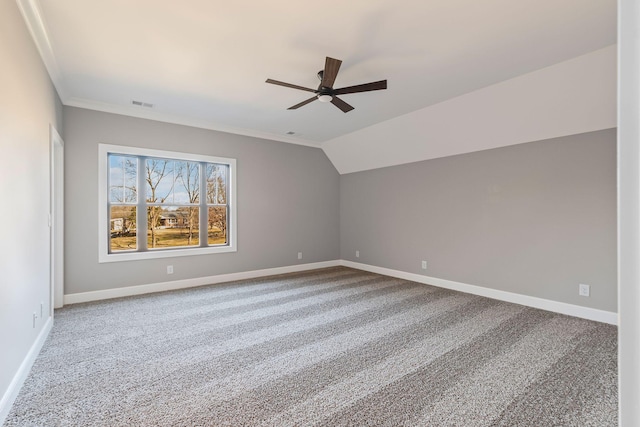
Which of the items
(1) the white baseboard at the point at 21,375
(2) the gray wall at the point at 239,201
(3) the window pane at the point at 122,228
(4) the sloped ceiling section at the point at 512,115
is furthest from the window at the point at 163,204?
(4) the sloped ceiling section at the point at 512,115

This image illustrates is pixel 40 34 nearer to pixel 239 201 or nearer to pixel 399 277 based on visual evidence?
pixel 239 201

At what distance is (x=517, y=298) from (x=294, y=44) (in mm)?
4058

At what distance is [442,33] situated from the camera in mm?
2613

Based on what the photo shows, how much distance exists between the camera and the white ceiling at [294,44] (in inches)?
91.8

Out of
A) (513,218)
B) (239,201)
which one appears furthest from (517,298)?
(239,201)

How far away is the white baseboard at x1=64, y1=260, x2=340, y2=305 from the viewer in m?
4.13

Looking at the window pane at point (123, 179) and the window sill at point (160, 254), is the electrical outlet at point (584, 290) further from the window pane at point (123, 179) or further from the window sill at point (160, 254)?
the window pane at point (123, 179)

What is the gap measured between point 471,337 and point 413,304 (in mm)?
1058

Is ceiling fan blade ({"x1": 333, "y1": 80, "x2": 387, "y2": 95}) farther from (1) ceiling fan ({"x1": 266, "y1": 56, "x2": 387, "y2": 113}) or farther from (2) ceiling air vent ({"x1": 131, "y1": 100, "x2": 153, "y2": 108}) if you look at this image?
(2) ceiling air vent ({"x1": 131, "y1": 100, "x2": 153, "y2": 108})

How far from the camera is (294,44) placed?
278cm

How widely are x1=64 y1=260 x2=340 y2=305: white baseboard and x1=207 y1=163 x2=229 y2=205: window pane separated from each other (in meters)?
1.27

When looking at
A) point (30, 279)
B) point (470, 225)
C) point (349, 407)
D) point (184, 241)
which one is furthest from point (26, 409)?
point (470, 225)

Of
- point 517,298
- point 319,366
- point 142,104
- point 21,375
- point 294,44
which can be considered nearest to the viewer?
point 21,375

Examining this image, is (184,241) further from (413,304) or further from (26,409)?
(413,304)
